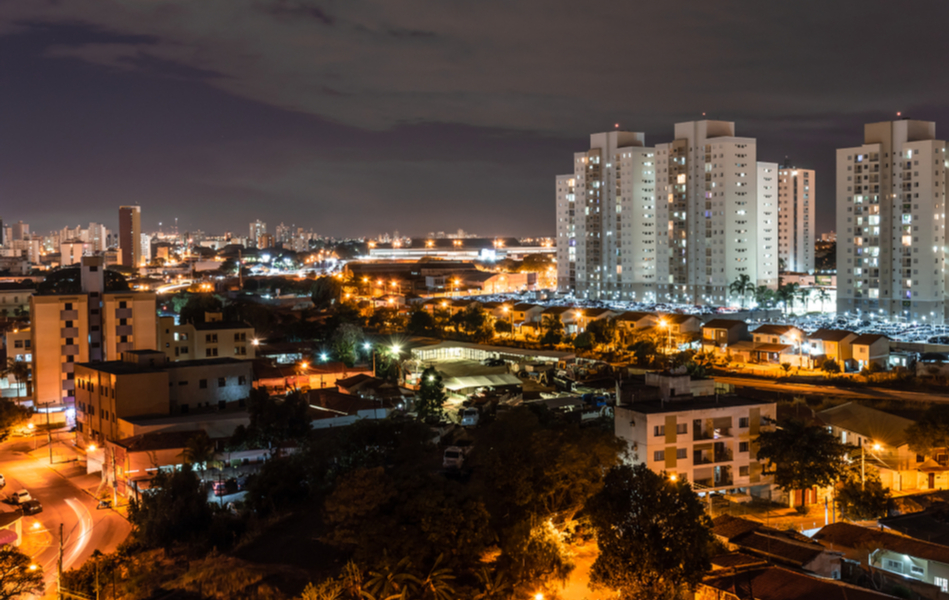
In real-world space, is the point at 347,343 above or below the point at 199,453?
above

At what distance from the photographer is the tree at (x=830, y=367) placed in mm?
11555

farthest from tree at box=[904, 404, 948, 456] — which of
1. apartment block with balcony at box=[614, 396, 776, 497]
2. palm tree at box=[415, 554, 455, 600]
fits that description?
palm tree at box=[415, 554, 455, 600]

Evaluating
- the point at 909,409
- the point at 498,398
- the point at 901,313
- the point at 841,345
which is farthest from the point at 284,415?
the point at 901,313

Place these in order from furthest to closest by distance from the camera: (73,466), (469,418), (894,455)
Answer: (469,418) < (73,466) < (894,455)

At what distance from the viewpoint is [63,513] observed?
6.59 meters

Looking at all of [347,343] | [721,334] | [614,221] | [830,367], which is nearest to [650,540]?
[830,367]

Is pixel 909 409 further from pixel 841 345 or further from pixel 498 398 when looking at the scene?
pixel 498 398

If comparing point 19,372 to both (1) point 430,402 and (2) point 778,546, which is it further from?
(2) point 778,546

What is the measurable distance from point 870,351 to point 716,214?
10536 millimetres

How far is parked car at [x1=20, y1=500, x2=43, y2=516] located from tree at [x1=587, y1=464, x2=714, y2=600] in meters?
4.77

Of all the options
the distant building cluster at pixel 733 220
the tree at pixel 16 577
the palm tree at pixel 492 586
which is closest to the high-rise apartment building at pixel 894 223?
the distant building cluster at pixel 733 220

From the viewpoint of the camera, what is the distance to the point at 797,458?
5.94 metres

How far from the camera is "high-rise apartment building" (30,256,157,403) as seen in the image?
10844 mm


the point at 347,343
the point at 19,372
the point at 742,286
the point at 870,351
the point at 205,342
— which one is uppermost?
the point at 742,286
